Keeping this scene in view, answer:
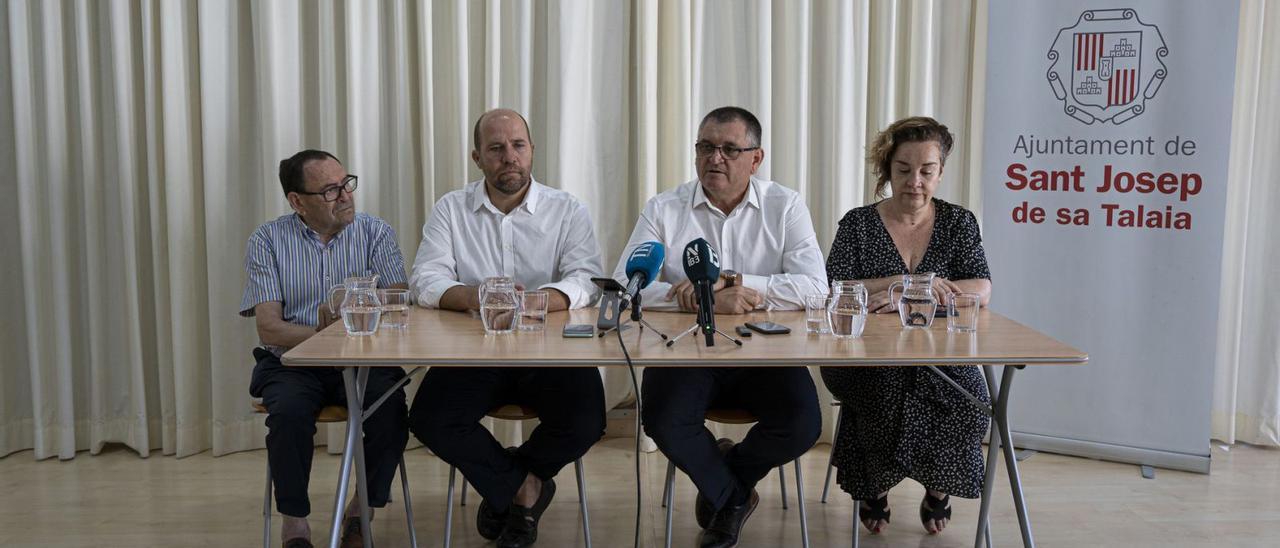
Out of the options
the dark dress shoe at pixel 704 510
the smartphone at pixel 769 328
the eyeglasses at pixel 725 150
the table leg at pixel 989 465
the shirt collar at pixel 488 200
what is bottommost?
the dark dress shoe at pixel 704 510

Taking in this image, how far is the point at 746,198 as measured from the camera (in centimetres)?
318

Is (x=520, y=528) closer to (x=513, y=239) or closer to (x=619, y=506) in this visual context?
(x=619, y=506)

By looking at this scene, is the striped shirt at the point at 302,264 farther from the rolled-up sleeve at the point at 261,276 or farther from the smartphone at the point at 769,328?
the smartphone at the point at 769,328

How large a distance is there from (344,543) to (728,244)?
1534 millimetres

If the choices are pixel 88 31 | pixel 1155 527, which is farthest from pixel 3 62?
pixel 1155 527

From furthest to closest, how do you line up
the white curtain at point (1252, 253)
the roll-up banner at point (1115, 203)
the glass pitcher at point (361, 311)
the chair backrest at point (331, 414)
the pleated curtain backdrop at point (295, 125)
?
the white curtain at point (1252, 253)
the pleated curtain backdrop at point (295, 125)
the roll-up banner at point (1115, 203)
the chair backrest at point (331, 414)
the glass pitcher at point (361, 311)

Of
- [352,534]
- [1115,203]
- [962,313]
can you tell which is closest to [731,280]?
[962,313]

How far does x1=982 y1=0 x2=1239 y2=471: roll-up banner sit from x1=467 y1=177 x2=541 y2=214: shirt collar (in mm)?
1773

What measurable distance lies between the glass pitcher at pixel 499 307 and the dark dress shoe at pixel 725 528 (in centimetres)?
96

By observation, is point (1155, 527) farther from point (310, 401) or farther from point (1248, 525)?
point (310, 401)

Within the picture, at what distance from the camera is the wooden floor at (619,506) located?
3.06m

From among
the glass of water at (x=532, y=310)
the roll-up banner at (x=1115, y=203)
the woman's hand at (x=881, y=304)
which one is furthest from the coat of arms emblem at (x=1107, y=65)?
the glass of water at (x=532, y=310)

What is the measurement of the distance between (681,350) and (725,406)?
2.27ft

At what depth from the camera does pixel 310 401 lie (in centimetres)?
282
